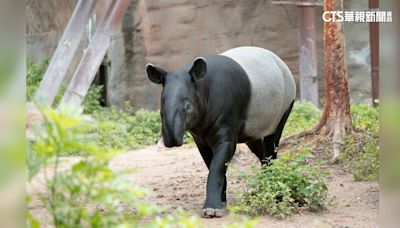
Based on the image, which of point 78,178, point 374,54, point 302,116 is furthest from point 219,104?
point 374,54

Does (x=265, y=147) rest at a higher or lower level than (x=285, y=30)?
lower

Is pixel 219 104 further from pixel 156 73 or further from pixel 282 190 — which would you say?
pixel 282 190

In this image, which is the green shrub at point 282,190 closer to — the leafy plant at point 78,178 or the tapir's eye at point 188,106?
the tapir's eye at point 188,106

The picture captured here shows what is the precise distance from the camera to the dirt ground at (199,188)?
5.91 m

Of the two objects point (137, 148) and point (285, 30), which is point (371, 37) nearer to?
point (285, 30)

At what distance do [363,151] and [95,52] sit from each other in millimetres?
3784

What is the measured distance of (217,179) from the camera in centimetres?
616

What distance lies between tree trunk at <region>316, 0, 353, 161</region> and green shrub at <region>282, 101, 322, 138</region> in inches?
59.4

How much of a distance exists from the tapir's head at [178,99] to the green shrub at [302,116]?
13.5 feet

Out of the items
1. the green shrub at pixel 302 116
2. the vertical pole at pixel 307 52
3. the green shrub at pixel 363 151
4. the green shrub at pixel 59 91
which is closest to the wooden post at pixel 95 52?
the green shrub at pixel 59 91

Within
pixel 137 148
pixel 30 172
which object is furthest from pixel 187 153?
pixel 30 172

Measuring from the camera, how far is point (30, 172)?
10.4 ft

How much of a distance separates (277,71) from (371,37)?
19.0 feet

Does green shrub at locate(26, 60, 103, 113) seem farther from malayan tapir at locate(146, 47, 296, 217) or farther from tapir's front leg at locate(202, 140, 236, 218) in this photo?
tapir's front leg at locate(202, 140, 236, 218)
